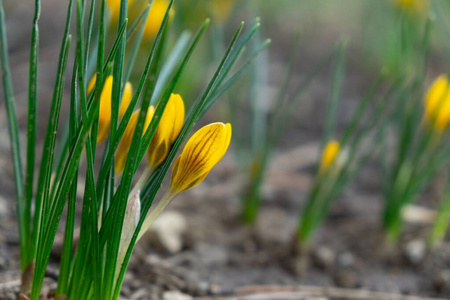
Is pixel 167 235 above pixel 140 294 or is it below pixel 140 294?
above

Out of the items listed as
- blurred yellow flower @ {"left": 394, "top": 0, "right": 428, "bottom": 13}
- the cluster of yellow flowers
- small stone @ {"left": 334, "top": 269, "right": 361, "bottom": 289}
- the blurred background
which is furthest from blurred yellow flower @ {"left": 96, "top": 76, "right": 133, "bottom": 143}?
blurred yellow flower @ {"left": 394, "top": 0, "right": 428, "bottom": 13}

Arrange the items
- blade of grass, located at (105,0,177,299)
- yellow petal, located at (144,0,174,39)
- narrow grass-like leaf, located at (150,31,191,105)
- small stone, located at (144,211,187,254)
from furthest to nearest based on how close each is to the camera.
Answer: yellow petal, located at (144,0,174,39) → small stone, located at (144,211,187,254) → narrow grass-like leaf, located at (150,31,191,105) → blade of grass, located at (105,0,177,299)

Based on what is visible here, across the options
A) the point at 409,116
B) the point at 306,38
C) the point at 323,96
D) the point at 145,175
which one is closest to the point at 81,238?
the point at 145,175

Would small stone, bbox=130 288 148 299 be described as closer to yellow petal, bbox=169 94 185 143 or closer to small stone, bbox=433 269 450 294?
yellow petal, bbox=169 94 185 143

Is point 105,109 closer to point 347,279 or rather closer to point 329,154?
point 329,154

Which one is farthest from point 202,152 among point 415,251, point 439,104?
point 415,251

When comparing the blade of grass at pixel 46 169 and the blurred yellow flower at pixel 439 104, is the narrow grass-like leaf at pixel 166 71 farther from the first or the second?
the blurred yellow flower at pixel 439 104
